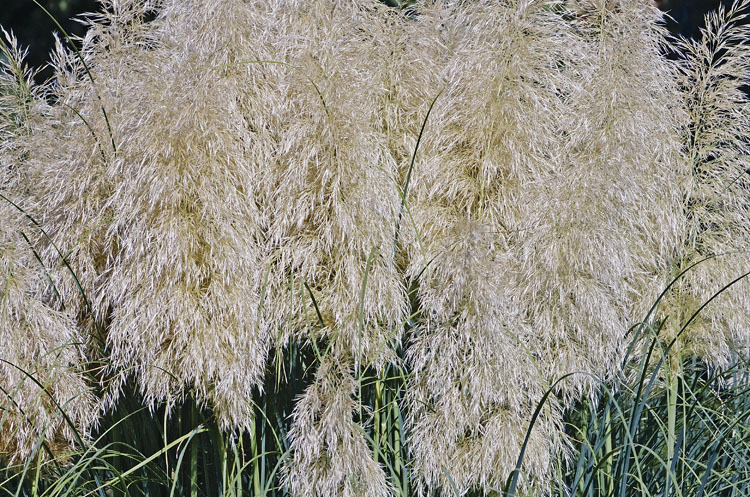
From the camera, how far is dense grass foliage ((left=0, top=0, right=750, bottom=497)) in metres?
2.40

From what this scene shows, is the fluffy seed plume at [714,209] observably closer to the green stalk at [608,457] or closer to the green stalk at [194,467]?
the green stalk at [608,457]

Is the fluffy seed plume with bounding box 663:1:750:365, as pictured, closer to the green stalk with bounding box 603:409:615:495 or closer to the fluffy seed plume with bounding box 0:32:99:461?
the green stalk with bounding box 603:409:615:495

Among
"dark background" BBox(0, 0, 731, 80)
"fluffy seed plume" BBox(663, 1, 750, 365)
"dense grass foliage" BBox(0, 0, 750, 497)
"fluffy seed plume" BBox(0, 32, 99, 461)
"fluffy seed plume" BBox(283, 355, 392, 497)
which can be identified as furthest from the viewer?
"dark background" BBox(0, 0, 731, 80)

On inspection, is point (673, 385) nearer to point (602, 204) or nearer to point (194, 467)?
point (602, 204)

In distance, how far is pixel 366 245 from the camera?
2488 millimetres

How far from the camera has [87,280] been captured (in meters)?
2.72

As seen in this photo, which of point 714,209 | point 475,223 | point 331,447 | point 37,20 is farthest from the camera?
point 37,20

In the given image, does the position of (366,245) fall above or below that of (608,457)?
above

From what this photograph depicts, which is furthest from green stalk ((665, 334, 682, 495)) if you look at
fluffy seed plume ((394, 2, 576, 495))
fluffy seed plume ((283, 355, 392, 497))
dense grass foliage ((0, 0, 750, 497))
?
fluffy seed plume ((283, 355, 392, 497))

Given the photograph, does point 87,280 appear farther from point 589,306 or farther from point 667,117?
point 667,117

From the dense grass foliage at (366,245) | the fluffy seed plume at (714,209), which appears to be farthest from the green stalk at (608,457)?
the fluffy seed plume at (714,209)

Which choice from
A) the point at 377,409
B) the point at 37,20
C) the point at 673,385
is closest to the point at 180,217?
the point at 377,409

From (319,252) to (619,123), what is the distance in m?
1.21

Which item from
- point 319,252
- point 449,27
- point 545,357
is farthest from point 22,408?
point 449,27
